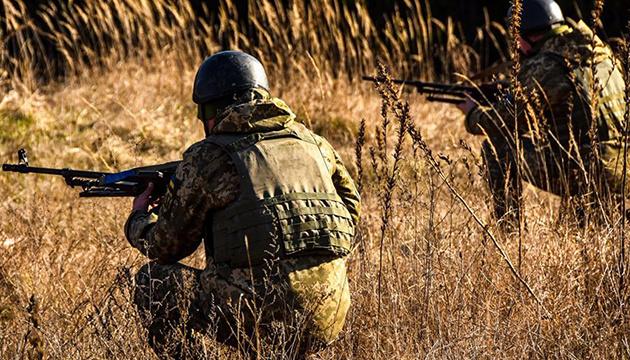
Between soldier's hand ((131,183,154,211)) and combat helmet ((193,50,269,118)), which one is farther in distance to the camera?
soldier's hand ((131,183,154,211))

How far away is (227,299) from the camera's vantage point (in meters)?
3.67

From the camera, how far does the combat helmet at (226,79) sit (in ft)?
12.7

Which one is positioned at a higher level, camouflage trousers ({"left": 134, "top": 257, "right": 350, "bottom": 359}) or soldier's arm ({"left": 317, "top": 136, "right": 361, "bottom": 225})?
soldier's arm ({"left": 317, "top": 136, "right": 361, "bottom": 225})

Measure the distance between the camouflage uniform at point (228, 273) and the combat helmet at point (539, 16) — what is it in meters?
2.65

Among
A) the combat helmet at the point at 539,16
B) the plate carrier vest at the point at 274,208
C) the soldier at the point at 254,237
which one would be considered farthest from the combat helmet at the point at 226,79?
the combat helmet at the point at 539,16

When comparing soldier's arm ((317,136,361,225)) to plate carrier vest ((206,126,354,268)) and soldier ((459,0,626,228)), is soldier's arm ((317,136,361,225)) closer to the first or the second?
plate carrier vest ((206,126,354,268))

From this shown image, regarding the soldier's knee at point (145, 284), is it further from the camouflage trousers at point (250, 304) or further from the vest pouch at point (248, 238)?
the vest pouch at point (248, 238)

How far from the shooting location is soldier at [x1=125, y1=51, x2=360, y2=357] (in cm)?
359

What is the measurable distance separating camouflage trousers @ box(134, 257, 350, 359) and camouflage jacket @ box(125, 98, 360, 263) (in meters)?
0.12

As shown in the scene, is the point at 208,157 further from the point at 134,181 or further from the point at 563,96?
the point at 563,96

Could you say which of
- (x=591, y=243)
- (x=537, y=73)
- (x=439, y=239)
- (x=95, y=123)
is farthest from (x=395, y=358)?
(x=95, y=123)

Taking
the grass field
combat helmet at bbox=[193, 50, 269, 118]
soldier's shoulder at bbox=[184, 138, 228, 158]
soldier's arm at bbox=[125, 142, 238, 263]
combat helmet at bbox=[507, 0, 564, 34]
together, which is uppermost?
combat helmet at bbox=[507, 0, 564, 34]

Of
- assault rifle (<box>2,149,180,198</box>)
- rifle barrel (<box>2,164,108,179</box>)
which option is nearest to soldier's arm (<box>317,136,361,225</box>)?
assault rifle (<box>2,149,180,198</box>)

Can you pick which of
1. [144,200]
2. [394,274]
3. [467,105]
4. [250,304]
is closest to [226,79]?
[144,200]
